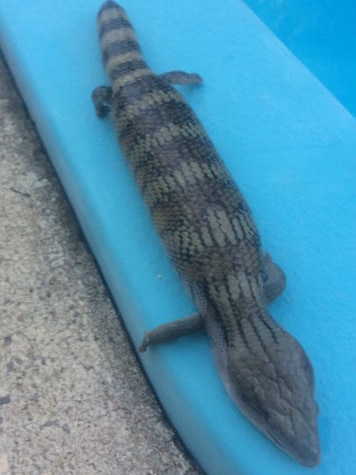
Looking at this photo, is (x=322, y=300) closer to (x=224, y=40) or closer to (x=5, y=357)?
(x=5, y=357)

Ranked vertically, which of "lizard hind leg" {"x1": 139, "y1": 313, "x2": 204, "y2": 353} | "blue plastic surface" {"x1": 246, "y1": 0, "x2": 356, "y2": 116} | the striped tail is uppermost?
"blue plastic surface" {"x1": 246, "y1": 0, "x2": 356, "y2": 116}

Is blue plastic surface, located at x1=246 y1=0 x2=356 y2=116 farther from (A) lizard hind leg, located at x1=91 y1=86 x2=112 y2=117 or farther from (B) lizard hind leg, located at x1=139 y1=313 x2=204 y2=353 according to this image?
(B) lizard hind leg, located at x1=139 y1=313 x2=204 y2=353

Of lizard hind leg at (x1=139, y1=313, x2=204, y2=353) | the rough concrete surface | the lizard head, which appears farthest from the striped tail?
the lizard head

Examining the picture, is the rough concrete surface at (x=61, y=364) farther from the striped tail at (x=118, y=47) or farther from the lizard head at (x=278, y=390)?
the striped tail at (x=118, y=47)

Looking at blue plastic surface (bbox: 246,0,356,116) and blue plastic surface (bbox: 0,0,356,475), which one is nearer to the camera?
blue plastic surface (bbox: 0,0,356,475)

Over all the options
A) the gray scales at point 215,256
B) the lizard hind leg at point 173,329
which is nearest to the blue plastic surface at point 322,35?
the gray scales at point 215,256

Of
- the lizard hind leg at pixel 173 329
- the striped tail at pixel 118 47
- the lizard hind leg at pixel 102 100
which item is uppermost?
the striped tail at pixel 118 47

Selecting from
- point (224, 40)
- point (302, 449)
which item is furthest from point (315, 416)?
point (224, 40)

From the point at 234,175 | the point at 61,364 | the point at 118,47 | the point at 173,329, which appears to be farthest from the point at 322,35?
the point at 61,364
